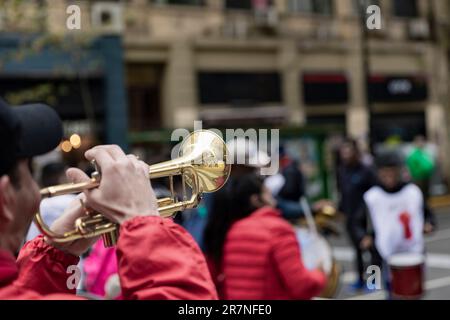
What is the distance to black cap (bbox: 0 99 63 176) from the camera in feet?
4.09

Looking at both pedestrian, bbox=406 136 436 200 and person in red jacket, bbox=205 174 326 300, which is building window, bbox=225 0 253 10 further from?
person in red jacket, bbox=205 174 326 300

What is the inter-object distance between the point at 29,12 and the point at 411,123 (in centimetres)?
1377

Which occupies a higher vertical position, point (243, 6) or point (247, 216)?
point (243, 6)

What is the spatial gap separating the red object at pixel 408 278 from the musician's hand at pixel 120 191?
3.62 m

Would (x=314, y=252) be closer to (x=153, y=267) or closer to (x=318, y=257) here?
(x=318, y=257)

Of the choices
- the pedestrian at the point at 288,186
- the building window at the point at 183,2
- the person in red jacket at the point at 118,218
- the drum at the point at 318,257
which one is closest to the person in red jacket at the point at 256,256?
the person in red jacket at the point at 118,218

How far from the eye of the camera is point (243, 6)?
20.1 m

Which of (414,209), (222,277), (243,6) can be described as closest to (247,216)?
(222,277)

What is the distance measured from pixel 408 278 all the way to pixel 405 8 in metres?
19.3

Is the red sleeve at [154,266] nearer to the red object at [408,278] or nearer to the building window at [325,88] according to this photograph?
the red object at [408,278]

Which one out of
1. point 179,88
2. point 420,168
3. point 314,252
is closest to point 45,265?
point 314,252

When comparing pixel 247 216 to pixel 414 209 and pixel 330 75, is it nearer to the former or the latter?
pixel 414 209
